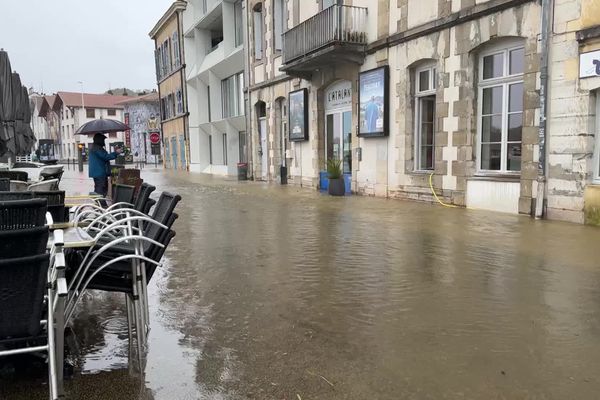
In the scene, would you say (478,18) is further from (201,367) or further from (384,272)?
(201,367)

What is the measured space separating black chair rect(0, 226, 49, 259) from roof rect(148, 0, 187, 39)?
32160mm

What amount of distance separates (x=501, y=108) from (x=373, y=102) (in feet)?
12.6

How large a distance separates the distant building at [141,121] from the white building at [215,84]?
91.5ft

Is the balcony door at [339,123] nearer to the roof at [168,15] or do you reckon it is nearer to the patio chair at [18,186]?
the patio chair at [18,186]

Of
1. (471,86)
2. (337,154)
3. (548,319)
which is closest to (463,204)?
(471,86)

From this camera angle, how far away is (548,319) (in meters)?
3.99

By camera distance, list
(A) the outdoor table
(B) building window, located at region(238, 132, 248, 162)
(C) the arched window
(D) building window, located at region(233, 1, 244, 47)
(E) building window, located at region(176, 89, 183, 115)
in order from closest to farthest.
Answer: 1. (A) the outdoor table
2. (C) the arched window
3. (D) building window, located at region(233, 1, 244, 47)
4. (B) building window, located at region(238, 132, 248, 162)
5. (E) building window, located at region(176, 89, 183, 115)

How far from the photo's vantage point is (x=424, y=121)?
41.1 feet

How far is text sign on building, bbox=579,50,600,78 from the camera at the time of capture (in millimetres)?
8031

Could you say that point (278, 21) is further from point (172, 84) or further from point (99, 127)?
point (172, 84)

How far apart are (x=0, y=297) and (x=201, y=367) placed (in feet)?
4.17

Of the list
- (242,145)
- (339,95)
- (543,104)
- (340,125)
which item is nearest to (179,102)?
(242,145)

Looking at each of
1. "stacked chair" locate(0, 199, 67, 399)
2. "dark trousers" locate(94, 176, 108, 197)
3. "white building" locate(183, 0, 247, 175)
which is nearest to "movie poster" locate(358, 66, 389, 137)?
"dark trousers" locate(94, 176, 108, 197)

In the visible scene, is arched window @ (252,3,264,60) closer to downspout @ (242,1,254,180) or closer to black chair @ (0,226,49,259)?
downspout @ (242,1,254,180)
